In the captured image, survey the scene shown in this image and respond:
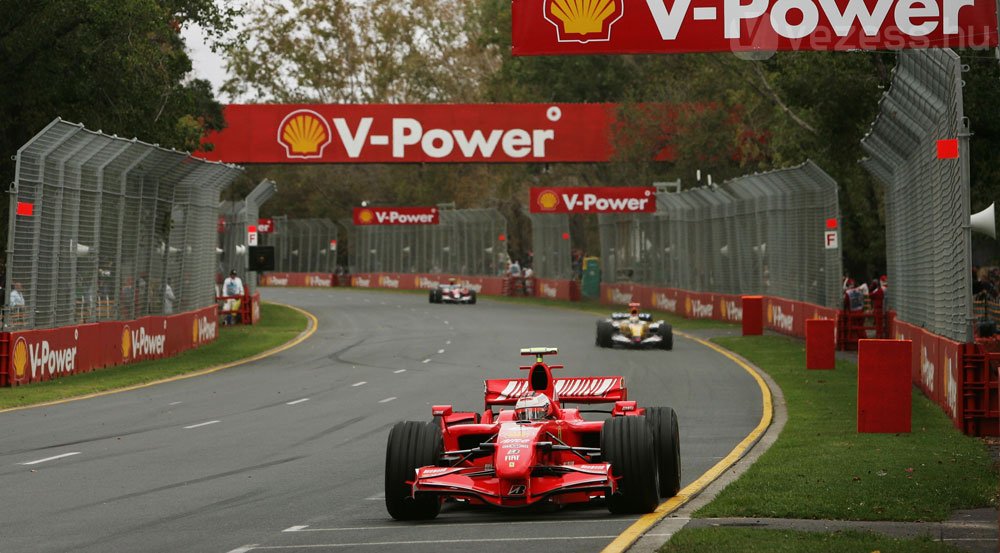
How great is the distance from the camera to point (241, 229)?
49.6 meters

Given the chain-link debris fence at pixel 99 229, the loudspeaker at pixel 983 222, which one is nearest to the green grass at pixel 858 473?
the loudspeaker at pixel 983 222

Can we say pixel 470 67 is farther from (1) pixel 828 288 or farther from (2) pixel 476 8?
(1) pixel 828 288

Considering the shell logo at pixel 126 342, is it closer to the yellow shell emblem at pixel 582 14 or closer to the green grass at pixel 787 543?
the yellow shell emblem at pixel 582 14

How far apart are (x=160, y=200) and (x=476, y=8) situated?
53.1 meters

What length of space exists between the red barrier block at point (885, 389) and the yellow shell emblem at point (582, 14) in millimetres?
4953

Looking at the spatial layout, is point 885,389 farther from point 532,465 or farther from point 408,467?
point 408,467

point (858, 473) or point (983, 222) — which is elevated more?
point (983, 222)

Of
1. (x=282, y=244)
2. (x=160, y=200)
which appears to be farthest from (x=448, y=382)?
(x=282, y=244)

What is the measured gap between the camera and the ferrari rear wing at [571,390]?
13062 millimetres

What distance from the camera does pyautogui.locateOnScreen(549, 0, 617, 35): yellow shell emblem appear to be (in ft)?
42.0

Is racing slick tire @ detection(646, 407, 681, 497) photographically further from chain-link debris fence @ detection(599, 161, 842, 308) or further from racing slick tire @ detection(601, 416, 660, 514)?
chain-link debris fence @ detection(599, 161, 842, 308)

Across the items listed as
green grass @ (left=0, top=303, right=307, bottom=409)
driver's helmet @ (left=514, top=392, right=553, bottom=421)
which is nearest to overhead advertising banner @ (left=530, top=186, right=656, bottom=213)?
green grass @ (left=0, top=303, right=307, bottom=409)

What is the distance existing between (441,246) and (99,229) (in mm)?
55792

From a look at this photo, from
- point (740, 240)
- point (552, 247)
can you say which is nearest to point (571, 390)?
point (740, 240)
